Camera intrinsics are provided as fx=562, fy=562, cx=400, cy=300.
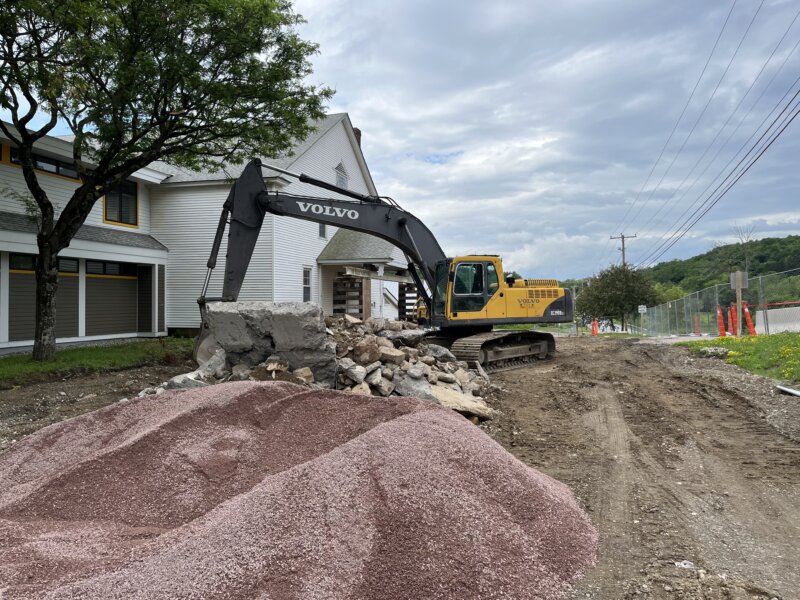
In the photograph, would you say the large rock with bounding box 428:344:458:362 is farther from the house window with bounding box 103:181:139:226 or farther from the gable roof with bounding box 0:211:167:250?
the house window with bounding box 103:181:139:226

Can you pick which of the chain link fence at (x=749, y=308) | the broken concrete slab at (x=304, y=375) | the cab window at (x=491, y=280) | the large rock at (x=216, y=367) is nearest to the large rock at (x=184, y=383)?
the large rock at (x=216, y=367)

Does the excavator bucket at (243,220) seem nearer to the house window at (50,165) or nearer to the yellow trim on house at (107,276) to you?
the house window at (50,165)

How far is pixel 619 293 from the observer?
41906 mm

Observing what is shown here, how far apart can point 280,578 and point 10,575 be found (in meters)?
1.59

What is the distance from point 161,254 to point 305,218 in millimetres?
8872

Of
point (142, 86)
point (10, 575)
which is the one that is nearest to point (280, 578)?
point (10, 575)

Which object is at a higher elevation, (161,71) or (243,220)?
(161,71)

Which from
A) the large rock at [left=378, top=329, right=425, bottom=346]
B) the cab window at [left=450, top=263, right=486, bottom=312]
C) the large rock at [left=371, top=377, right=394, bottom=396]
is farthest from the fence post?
the large rock at [left=371, top=377, right=394, bottom=396]

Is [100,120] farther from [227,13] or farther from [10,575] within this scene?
[10,575]

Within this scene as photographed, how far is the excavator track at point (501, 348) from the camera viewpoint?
41.3 ft

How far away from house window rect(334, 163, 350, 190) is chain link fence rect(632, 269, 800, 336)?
15.1m

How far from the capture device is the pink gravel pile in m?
3.12

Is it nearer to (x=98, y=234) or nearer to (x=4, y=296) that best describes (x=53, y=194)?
(x=98, y=234)

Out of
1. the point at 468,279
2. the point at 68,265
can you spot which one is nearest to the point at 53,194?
the point at 68,265
